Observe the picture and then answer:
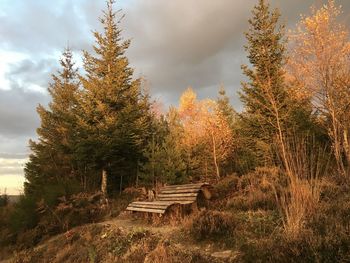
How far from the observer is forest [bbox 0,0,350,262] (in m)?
6.00

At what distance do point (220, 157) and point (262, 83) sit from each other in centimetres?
627

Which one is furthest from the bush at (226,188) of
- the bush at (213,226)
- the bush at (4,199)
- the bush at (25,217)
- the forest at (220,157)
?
the bush at (4,199)

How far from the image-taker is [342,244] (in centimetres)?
445

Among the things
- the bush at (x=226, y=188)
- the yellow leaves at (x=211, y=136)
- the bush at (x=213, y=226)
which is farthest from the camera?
the yellow leaves at (x=211, y=136)

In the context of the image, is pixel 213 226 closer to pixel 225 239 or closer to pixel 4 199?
pixel 225 239

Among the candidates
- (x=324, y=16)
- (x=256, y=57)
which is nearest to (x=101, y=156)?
(x=256, y=57)

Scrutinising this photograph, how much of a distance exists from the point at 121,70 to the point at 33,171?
10790mm

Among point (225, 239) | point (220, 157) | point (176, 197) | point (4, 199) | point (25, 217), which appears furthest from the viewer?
point (4, 199)

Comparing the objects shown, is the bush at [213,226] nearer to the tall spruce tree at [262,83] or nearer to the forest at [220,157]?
the forest at [220,157]

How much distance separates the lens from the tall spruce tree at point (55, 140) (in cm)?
2152

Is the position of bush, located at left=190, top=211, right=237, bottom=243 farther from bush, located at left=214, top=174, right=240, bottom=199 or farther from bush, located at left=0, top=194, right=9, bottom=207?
bush, located at left=0, top=194, right=9, bottom=207

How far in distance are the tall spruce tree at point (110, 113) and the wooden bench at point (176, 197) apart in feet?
19.2

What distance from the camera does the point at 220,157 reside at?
69.4ft

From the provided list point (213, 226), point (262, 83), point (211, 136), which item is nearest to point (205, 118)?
point (211, 136)
